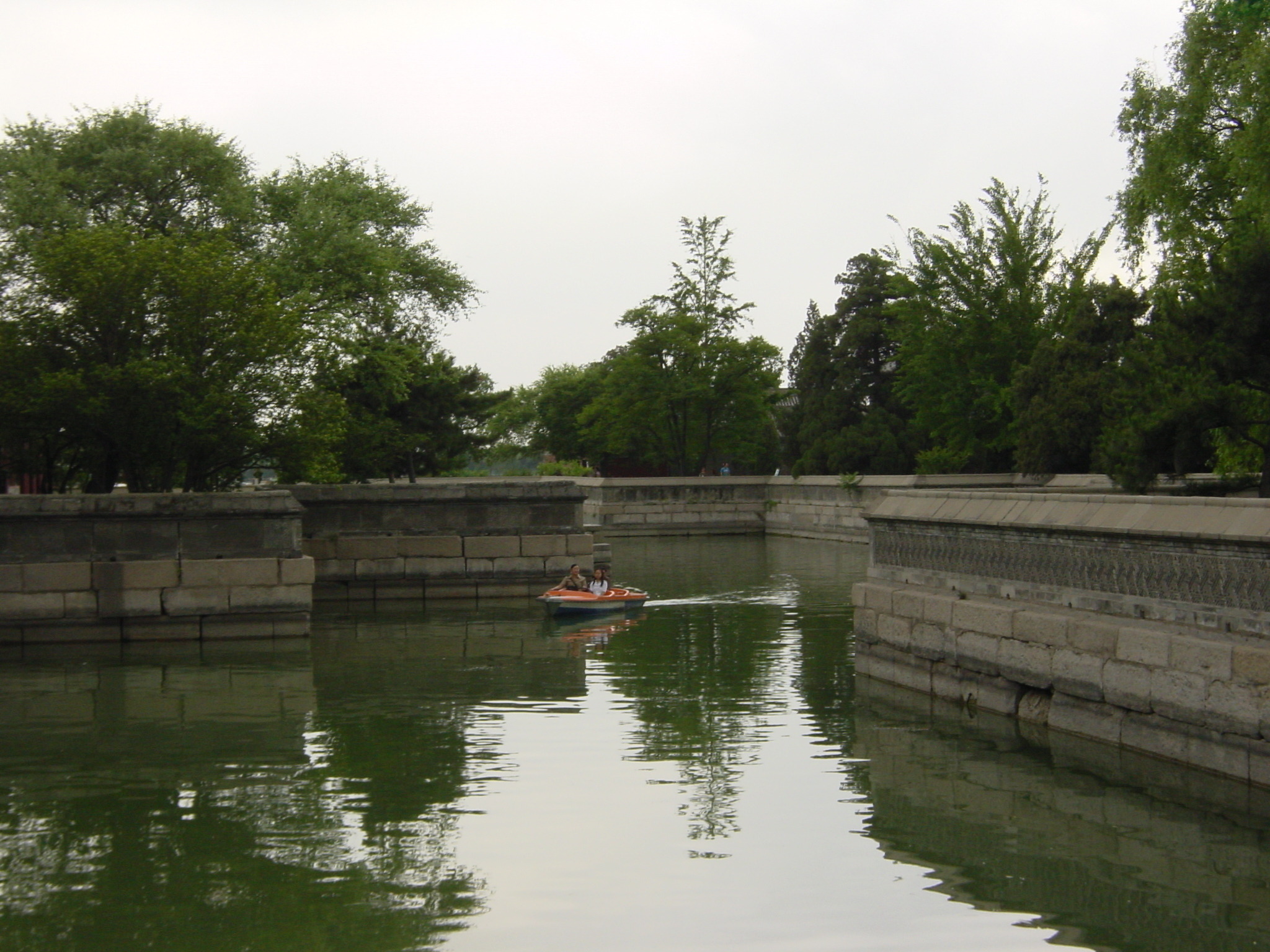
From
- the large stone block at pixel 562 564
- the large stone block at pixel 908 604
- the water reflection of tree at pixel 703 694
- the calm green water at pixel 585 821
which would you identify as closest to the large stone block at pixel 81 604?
the calm green water at pixel 585 821

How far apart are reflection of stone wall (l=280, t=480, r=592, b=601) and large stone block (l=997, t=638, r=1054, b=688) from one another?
549 inches

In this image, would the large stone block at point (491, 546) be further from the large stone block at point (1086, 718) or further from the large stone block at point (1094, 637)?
the large stone block at point (1094, 637)

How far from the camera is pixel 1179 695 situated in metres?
10.4

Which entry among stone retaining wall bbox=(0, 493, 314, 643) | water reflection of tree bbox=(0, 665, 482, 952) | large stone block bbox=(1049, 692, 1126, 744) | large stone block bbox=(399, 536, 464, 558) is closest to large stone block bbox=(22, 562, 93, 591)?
stone retaining wall bbox=(0, 493, 314, 643)

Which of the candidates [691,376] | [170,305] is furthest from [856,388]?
[170,305]

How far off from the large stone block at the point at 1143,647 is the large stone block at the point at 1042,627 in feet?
2.46

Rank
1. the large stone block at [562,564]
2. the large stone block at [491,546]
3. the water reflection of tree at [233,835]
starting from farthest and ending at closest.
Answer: the large stone block at [562,564] → the large stone block at [491,546] → the water reflection of tree at [233,835]

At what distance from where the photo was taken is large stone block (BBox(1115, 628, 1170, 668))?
10461mm

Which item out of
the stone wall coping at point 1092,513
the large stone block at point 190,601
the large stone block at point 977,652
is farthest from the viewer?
the large stone block at point 190,601

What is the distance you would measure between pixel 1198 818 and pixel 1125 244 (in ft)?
68.7

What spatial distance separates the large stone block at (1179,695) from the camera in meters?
10.1

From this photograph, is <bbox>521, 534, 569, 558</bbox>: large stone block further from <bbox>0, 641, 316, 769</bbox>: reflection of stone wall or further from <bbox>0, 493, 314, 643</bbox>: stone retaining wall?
<bbox>0, 641, 316, 769</bbox>: reflection of stone wall

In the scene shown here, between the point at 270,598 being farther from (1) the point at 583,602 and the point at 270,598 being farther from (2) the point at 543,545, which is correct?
(2) the point at 543,545

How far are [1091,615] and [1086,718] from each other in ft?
2.83
